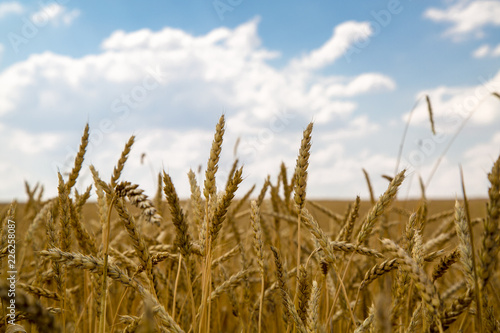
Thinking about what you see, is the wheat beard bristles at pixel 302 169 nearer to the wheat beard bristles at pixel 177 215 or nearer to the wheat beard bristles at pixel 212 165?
the wheat beard bristles at pixel 212 165

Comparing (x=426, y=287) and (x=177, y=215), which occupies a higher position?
(x=177, y=215)

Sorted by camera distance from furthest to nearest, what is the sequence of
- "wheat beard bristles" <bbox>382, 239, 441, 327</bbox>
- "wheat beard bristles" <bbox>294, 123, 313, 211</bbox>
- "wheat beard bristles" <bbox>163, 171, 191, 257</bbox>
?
"wheat beard bristles" <bbox>294, 123, 313, 211</bbox> → "wheat beard bristles" <bbox>163, 171, 191, 257</bbox> → "wheat beard bristles" <bbox>382, 239, 441, 327</bbox>

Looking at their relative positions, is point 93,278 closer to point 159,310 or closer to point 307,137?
point 159,310

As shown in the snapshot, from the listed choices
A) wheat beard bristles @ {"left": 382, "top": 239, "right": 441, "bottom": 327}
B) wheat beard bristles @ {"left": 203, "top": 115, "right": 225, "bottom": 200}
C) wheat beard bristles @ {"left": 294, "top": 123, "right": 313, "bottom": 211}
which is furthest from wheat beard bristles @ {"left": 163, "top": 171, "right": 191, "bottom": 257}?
wheat beard bristles @ {"left": 382, "top": 239, "right": 441, "bottom": 327}

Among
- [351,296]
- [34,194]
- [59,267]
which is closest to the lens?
[59,267]

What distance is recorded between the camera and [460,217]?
3.77 ft

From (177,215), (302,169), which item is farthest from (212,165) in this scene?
(302,169)

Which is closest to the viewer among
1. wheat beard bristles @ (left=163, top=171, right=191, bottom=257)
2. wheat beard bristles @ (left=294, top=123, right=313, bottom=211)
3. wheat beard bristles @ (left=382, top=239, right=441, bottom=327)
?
wheat beard bristles @ (left=382, top=239, right=441, bottom=327)

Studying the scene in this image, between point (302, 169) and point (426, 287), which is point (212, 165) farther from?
point (426, 287)

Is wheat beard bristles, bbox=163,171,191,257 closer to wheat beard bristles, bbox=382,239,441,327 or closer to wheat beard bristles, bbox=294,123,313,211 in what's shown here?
wheat beard bristles, bbox=294,123,313,211

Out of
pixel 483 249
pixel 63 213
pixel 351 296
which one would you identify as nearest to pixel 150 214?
pixel 63 213

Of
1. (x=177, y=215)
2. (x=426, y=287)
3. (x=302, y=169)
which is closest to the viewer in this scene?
(x=426, y=287)

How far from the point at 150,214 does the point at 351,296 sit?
1.94 meters

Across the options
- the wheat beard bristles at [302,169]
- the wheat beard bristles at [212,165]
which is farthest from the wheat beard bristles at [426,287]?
the wheat beard bristles at [212,165]
